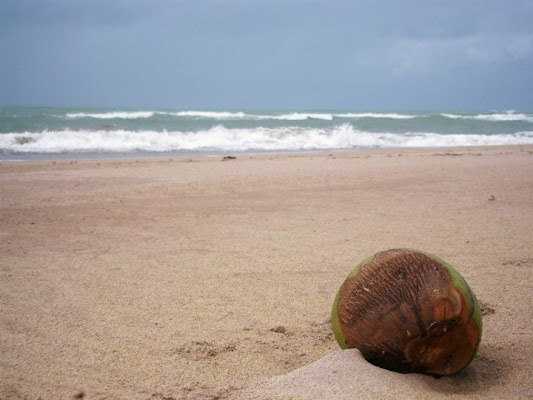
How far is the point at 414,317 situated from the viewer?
8.05 feet

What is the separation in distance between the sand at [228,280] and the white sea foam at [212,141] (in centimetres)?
963

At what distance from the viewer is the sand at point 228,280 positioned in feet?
8.68

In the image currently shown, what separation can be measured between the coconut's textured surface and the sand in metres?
0.10

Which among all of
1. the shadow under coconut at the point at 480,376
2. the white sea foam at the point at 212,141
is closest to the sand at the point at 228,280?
the shadow under coconut at the point at 480,376

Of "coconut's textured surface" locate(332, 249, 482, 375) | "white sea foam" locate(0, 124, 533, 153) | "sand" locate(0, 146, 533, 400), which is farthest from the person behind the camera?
"white sea foam" locate(0, 124, 533, 153)

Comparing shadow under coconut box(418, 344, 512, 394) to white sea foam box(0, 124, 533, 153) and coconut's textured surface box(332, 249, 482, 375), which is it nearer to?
coconut's textured surface box(332, 249, 482, 375)

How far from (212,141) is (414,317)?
1915cm

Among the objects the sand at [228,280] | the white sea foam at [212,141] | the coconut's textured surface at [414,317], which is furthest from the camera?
the white sea foam at [212,141]

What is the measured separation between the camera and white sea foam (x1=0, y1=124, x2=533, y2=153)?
1852 cm

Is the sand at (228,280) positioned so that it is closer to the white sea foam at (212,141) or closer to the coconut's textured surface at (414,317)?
the coconut's textured surface at (414,317)

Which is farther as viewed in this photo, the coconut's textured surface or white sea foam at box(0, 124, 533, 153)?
white sea foam at box(0, 124, 533, 153)

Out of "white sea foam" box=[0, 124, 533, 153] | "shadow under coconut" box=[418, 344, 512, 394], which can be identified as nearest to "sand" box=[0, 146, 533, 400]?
"shadow under coconut" box=[418, 344, 512, 394]

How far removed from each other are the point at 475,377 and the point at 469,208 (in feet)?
16.0

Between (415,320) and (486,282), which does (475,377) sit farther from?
(486,282)
